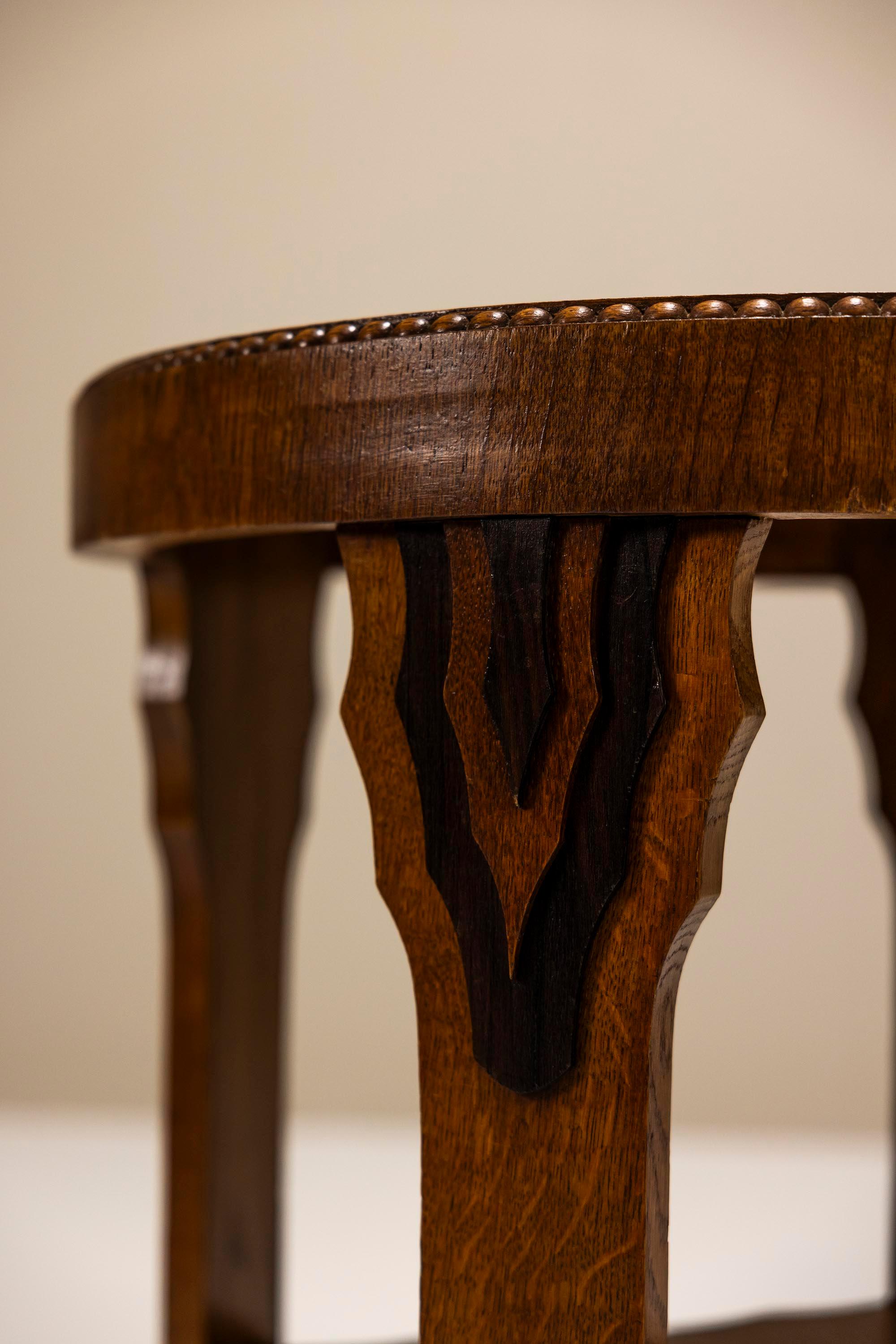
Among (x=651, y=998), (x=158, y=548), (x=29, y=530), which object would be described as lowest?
(x=651, y=998)

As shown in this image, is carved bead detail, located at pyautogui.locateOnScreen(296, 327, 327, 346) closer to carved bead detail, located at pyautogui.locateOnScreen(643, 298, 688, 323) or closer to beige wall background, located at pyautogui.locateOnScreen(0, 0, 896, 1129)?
carved bead detail, located at pyautogui.locateOnScreen(643, 298, 688, 323)

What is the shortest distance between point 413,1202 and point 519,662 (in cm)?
95

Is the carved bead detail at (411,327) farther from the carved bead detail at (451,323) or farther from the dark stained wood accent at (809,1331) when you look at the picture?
the dark stained wood accent at (809,1331)

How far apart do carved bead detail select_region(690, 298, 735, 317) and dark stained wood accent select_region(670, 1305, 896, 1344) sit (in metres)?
0.64

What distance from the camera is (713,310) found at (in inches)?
16.1

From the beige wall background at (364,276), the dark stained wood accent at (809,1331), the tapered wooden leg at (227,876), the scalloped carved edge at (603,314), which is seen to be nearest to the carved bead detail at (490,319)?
the scalloped carved edge at (603,314)

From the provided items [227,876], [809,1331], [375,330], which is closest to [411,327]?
[375,330]

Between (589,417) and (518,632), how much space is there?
0.06 metres

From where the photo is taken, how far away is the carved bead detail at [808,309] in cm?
41

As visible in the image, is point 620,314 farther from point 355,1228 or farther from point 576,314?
point 355,1228

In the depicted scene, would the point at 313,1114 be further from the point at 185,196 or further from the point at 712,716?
the point at 712,716

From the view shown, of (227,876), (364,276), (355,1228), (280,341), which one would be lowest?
(355,1228)

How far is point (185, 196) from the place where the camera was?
74.3 inches

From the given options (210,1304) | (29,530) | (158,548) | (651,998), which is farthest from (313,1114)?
(651,998)
